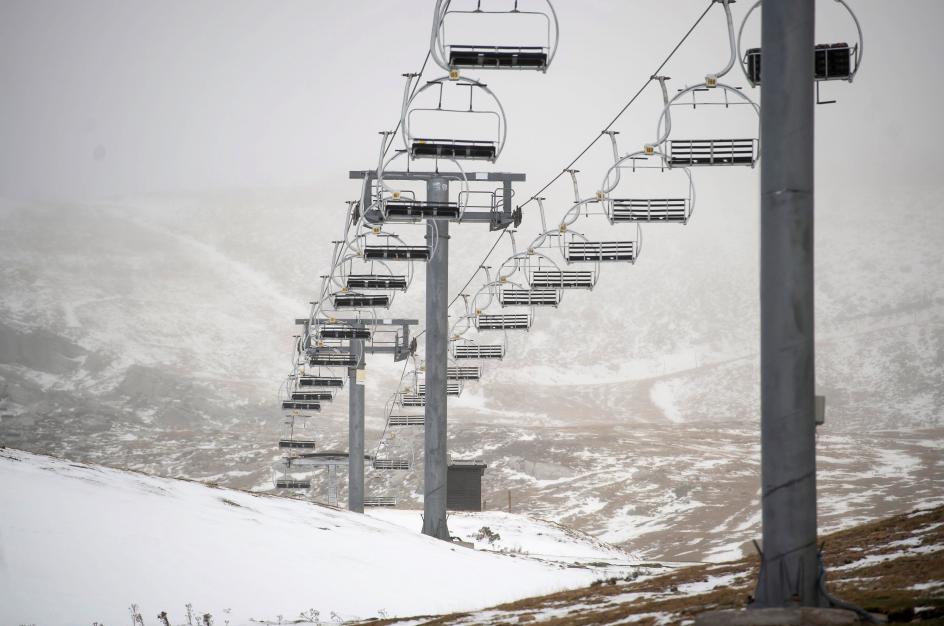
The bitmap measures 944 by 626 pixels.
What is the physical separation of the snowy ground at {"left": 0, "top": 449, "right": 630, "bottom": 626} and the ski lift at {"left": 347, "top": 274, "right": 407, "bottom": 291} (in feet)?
15.6

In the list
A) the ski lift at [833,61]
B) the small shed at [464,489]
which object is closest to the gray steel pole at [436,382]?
the ski lift at [833,61]

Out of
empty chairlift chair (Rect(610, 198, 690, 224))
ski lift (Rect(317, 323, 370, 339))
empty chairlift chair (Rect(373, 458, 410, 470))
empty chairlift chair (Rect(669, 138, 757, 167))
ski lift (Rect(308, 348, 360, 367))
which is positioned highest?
empty chairlift chair (Rect(669, 138, 757, 167))

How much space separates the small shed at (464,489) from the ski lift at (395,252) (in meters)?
26.5

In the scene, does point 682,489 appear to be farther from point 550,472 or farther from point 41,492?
point 41,492

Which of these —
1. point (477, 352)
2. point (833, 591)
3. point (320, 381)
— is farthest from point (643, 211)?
point (320, 381)

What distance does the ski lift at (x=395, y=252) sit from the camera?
18.5 meters

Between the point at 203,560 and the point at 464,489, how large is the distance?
95.4ft

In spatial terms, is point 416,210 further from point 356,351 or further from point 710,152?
point 356,351

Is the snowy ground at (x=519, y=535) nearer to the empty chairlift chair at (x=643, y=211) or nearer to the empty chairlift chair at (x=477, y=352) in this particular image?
the empty chairlift chair at (x=477, y=352)

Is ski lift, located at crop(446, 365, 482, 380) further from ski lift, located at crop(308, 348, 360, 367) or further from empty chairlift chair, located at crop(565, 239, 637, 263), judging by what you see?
empty chairlift chair, located at crop(565, 239, 637, 263)

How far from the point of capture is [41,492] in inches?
672

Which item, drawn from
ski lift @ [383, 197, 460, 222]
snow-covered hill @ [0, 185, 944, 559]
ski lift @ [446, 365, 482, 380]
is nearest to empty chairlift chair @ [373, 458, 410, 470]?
ski lift @ [446, 365, 482, 380]

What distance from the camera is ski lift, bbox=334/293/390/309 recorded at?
22609 mm

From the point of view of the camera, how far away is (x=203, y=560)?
1611 cm
